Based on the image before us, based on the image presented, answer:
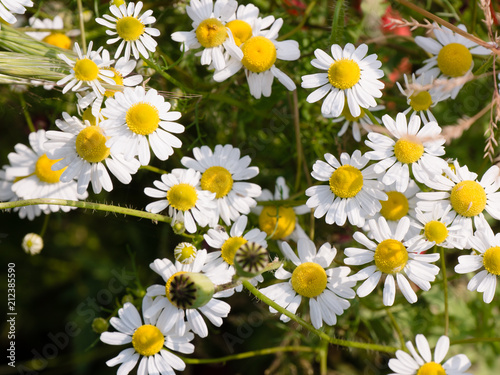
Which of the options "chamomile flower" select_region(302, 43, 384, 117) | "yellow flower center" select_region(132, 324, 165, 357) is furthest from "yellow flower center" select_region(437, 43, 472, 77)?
"yellow flower center" select_region(132, 324, 165, 357)

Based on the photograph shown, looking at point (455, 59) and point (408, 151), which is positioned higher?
point (455, 59)

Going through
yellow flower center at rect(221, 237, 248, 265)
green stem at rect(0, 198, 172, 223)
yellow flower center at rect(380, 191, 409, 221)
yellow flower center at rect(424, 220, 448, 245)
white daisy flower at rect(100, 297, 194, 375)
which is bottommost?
white daisy flower at rect(100, 297, 194, 375)

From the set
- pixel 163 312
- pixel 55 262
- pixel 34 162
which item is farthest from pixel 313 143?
pixel 55 262

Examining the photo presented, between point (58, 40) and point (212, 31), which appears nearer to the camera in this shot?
point (212, 31)

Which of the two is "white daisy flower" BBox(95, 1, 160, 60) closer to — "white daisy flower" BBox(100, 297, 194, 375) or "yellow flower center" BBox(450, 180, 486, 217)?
"white daisy flower" BBox(100, 297, 194, 375)

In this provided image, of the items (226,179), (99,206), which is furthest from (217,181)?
(99,206)

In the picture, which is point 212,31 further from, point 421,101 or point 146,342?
point 146,342

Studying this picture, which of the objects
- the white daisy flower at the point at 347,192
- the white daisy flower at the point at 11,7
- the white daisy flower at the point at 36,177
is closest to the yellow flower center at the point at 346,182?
the white daisy flower at the point at 347,192
